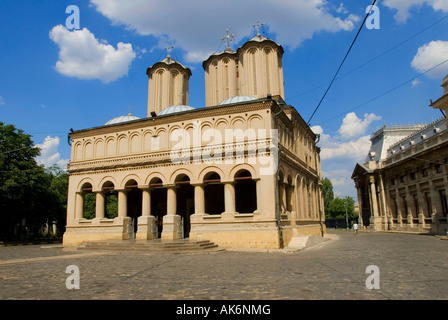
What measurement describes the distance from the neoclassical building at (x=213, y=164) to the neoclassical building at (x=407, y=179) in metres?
13.6

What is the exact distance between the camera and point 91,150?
25641mm

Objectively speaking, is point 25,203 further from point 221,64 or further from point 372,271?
point 372,271

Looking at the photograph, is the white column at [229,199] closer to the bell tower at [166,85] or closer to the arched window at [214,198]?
the arched window at [214,198]

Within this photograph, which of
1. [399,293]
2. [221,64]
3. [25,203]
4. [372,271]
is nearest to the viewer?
[399,293]

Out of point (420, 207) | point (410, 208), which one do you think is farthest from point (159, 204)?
point (410, 208)

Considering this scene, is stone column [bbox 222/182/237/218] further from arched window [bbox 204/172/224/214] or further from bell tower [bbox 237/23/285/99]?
bell tower [bbox 237/23/285/99]

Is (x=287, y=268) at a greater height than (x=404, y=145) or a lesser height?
lesser

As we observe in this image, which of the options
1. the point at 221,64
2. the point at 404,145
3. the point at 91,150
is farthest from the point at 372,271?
the point at 404,145

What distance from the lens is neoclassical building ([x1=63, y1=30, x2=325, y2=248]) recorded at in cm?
1983

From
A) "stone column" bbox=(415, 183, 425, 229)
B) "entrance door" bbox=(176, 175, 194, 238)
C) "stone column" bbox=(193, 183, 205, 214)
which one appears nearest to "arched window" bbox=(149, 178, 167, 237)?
"entrance door" bbox=(176, 175, 194, 238)

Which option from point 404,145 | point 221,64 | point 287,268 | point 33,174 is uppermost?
point 221,64

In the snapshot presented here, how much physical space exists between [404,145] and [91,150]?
134 feet

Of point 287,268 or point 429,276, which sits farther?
point 287,268

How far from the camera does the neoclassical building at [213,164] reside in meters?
19.8
